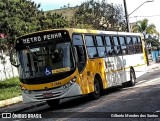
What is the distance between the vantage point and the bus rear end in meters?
16.4

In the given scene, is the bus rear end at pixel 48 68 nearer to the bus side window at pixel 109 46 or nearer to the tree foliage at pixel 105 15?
the bus side window at pixel 109 46

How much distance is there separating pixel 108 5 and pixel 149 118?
47533 millimetres

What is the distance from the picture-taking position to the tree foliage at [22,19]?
2981 centimetres

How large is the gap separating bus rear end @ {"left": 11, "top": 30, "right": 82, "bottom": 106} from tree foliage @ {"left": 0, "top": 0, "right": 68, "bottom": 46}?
13.1 metres

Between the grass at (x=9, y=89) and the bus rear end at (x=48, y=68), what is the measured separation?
672 centimetres

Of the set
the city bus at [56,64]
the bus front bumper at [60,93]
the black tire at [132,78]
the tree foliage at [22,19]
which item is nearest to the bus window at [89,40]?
the city bus at [56,64]

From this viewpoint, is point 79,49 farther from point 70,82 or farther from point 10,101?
point 10,101

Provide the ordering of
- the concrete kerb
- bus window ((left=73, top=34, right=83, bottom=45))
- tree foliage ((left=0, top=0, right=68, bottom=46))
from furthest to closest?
1. tree foliage ((left=0, top=0, right=68, bottom=46))
2. the concrete kerb
3. bus window ((left=73, top=34, right=83, bottom=45))

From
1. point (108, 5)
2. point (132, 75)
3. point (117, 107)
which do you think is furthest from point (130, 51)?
point (108, 5)

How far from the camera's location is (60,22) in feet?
123

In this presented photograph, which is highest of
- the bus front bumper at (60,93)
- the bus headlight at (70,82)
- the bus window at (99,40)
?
the bus window at (99,40)

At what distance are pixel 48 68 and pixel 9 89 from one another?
1101 centimetres

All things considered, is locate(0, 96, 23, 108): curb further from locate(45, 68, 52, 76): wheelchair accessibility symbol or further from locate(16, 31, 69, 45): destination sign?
locate(45, 68, 52, 76): wheelchair accessibility symbol

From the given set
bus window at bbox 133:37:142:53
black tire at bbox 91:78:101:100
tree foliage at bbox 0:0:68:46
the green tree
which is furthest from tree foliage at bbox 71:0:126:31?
black tire at bbox 91:78:101:100
